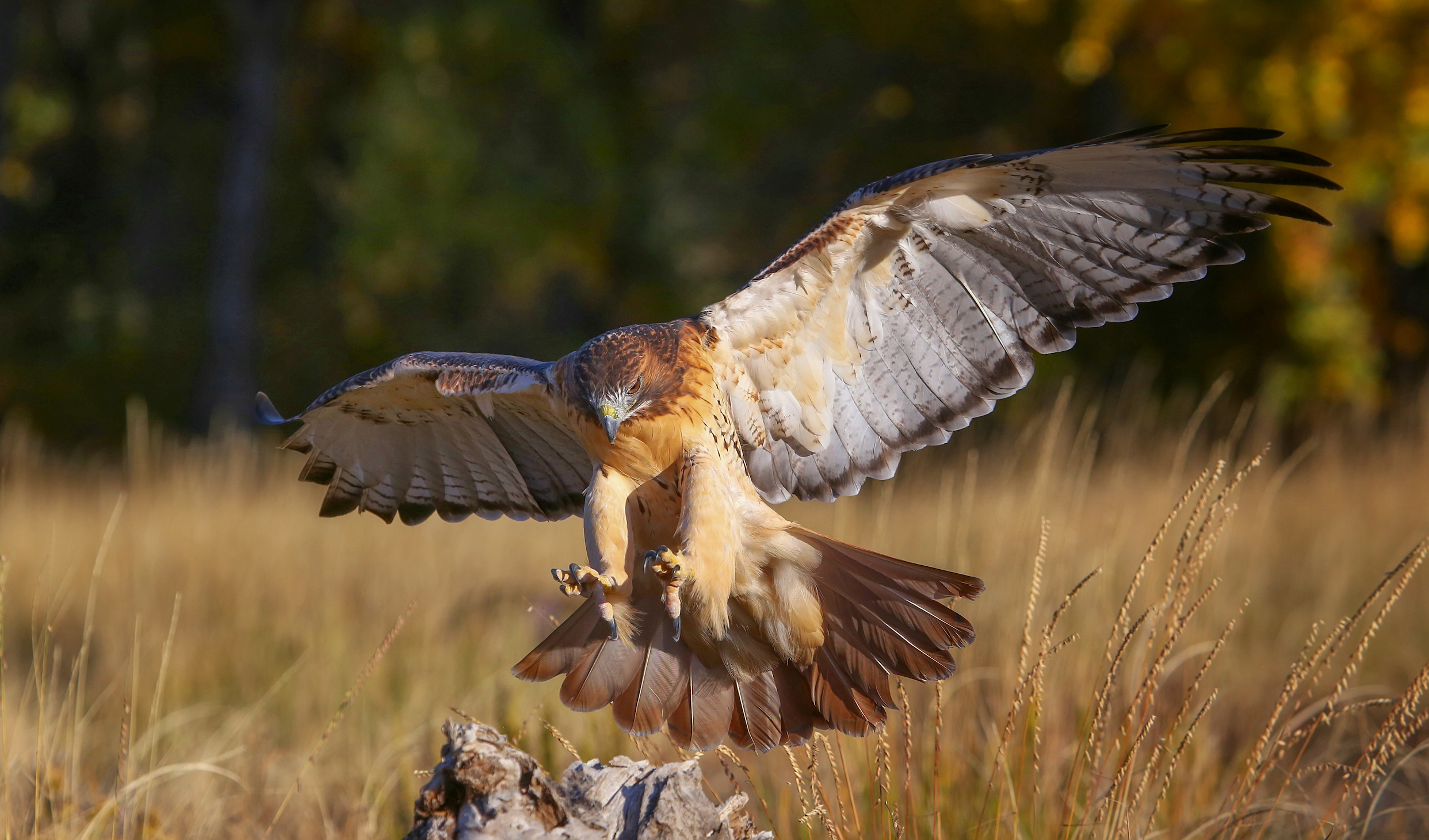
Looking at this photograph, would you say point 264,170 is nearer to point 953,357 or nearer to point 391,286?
point 391,286

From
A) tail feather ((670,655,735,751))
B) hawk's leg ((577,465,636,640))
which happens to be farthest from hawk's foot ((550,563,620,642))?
tail feather ((670,655,735,751))

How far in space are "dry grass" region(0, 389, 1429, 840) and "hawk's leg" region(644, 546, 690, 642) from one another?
431mm

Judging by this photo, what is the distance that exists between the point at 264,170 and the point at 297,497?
23.1ft

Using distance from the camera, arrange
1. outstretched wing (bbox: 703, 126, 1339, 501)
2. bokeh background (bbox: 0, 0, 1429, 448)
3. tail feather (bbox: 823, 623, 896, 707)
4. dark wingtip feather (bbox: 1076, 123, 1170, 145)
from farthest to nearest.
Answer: bokeh background (bbox: 0, 0, 1429, 448)
outstretched wing (bbox: 703, 126, 1339, 501)
tail feather (bbox: 823, 623, 896, 707)
dark wingtip feather (bbox: 1076, 123, 1170, 145)

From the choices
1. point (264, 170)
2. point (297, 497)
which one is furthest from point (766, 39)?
point (297, 497)

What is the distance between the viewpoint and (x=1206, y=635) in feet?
14.5

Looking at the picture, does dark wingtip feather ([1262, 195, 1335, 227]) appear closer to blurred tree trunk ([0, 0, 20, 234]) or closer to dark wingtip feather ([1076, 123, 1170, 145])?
dark wingtip feather ([1076, 123, 1170, 145])

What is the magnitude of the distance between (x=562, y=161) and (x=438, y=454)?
1074 cm

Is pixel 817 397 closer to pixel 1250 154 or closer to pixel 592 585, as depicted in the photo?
pixel 592 585

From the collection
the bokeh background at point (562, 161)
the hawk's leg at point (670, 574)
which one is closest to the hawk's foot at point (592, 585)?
the hawk's leg at point (670, 574)

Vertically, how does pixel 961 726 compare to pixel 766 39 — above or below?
below

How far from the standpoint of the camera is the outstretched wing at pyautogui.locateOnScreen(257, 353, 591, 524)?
312 centimetres

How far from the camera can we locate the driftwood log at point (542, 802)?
208cm

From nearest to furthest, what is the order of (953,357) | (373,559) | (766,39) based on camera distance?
(953,357), (373,559), (766,39)
